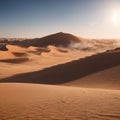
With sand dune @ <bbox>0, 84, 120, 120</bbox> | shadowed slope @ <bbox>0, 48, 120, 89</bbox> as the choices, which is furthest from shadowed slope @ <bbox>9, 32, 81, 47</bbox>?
sand dune @ <bbox>0, 84, 120, 120</bbox>

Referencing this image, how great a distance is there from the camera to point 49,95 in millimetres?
10156

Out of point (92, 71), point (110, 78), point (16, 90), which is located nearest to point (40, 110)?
point (16, 90)

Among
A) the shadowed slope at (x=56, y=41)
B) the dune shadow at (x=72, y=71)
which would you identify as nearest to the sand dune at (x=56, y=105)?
the dune shadow at (x=72, y=71)

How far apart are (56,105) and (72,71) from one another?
1151 centimetres

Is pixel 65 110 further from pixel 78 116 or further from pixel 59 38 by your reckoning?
pixel 59 38

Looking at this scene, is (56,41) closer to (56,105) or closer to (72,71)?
(72,71)

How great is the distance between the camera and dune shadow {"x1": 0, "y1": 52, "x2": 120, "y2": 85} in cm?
1823

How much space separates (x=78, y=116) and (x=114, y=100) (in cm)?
220

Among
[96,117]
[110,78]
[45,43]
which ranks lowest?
[96,117]

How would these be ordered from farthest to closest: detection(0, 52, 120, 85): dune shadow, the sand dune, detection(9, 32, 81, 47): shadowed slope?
detection(9, 32, 81, 47): shadowed slope, detection(0, 52, 120, 85): dune shadow, the sand dune

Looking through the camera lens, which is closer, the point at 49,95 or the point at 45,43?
the point at 49,95

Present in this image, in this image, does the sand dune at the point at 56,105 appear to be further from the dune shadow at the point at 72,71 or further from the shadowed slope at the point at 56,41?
the shadowed slope at the point at 56,41

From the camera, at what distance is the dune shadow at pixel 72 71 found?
18.2m

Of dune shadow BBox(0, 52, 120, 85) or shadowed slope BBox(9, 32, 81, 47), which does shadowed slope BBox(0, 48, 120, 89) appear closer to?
dune shadow BBox(0, 52, 120, 85)
